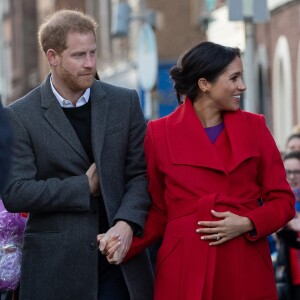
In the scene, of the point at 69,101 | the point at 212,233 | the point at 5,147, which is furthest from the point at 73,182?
the point at 5,147

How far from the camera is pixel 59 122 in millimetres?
6758

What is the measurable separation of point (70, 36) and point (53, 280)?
46.0 inches

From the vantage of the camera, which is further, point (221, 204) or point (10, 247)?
point (10, 247)

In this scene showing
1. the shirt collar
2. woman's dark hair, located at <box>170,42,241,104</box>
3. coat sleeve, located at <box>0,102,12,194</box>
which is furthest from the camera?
the shirt collar

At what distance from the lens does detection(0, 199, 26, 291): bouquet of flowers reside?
7.08 m

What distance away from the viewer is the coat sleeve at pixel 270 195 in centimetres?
638

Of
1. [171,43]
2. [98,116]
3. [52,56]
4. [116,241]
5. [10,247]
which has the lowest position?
[171,43]

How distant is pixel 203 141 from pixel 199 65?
0.38m

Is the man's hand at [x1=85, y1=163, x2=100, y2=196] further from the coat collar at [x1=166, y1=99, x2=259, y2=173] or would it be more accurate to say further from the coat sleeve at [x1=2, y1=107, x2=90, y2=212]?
the coat collar at [x1=166, y1=99, x2=259, y2=173]

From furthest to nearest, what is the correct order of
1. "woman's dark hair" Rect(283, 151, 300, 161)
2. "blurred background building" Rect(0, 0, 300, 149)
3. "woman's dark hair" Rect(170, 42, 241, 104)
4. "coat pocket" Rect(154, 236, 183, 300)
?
"blurred background building" Rect(0, 0, 300, 149), "woman's dark hair" Rect(283, 151, 300, 161), "woman's dark hair" Rect(170, 42, 241, 104), "coat pocket" Rect(154, 236, 183, 300)

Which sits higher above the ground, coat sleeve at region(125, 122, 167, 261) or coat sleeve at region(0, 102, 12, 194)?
coat sleeve at region(0, 102, 12, 194)

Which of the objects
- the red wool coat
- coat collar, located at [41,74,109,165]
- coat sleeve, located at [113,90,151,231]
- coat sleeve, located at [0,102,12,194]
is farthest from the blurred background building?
coat sleeve, located at [0,102,12,194]

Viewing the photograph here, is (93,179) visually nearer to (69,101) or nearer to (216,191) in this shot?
(69,101)

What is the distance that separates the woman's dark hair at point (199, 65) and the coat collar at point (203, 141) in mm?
114
